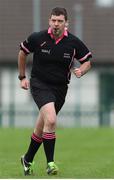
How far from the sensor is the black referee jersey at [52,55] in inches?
427

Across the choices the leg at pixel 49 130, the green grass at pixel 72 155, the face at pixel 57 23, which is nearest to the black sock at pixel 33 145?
the green grass at pixel 72 155

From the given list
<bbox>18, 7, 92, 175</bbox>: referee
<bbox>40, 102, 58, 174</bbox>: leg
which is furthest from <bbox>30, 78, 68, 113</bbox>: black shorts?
<bbox>40, 102, 58, 174</bbox>: leg

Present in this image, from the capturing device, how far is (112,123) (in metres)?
35.4

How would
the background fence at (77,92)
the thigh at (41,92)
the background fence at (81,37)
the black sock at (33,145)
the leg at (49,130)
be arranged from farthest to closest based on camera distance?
1. the background fence at (81,37)
2. the background fence at (77,92)
3. the black sock at (33,145)
4. the thigh at (41,92)
5. the leg at (49,130)

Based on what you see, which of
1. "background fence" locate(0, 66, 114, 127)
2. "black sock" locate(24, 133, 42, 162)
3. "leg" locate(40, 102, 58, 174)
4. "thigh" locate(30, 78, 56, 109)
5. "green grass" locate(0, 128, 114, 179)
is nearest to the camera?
"leg" locate(40, 102, 58, 174)

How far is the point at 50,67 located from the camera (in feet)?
35.7

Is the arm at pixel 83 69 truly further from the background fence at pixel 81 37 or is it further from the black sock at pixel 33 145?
the background fence at pixel 81 37

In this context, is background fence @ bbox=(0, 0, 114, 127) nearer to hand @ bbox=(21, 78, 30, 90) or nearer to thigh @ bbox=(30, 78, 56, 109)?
hand @ bbox=(21, 78, 30, 90)

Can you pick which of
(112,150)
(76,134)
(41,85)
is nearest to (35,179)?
(41,85)

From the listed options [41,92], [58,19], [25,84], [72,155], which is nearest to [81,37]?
[72,155]

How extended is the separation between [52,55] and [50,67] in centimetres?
16

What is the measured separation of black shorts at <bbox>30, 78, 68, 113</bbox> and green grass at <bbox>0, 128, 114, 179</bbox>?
36.1 inches

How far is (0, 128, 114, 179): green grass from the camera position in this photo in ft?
37.2

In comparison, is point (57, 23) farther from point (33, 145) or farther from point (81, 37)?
point (81, 37)
